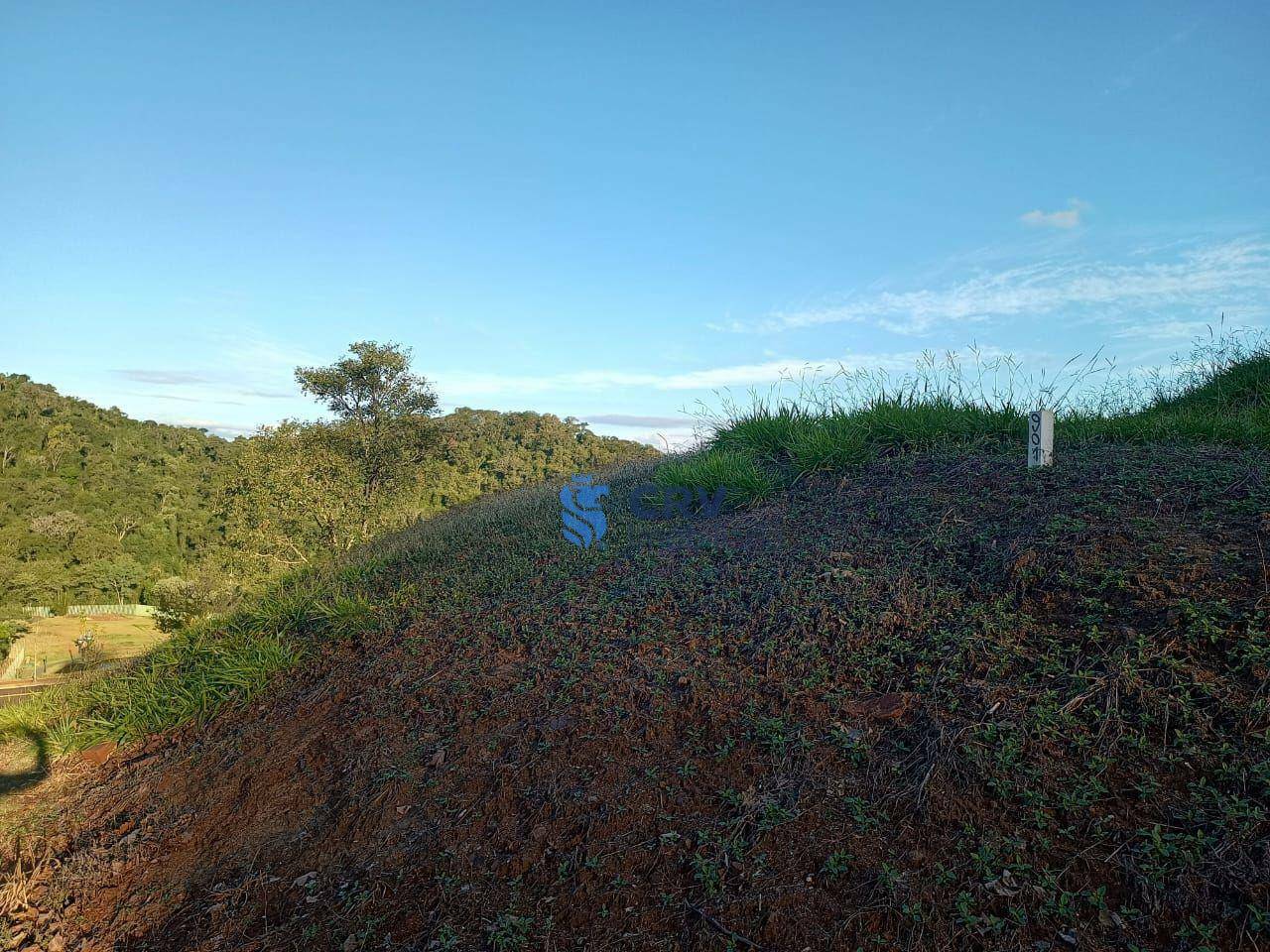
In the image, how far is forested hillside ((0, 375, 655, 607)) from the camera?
16688 mm

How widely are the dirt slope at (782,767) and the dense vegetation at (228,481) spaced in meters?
7.59

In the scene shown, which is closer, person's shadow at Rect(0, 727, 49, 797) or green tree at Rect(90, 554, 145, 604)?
person's shadow at Rect(0, 727, 49, 797)

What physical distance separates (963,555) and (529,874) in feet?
10.5

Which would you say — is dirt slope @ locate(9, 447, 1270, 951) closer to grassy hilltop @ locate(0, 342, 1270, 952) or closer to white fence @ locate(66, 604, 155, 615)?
grassy hilltop @ locate(0, 342, 1270, 952)

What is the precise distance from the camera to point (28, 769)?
5082mm

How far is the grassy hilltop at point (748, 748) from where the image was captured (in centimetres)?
252

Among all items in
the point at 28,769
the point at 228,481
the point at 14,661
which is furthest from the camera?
the point at 14,661

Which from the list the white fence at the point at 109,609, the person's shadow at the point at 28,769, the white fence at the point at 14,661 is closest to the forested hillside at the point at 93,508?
the white fence at the point at 109,609

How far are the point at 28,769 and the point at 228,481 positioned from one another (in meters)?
14.2

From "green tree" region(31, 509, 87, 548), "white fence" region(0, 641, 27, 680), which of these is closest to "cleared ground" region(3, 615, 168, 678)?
"white fence" region(0, 641, 27, 680)

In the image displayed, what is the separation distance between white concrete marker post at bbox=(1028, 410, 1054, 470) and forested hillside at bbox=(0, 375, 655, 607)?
7.75 meters

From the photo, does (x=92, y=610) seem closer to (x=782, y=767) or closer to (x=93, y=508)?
(x=93, y=508)

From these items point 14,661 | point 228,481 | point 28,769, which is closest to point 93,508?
point 14,661

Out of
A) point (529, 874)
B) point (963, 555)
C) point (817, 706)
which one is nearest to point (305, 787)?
point (529, 874)
